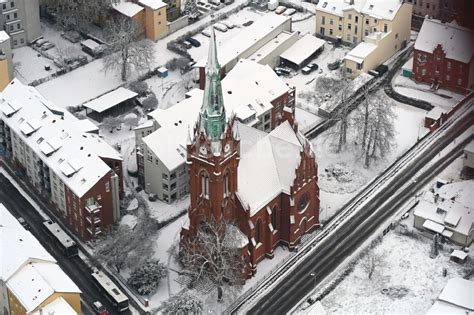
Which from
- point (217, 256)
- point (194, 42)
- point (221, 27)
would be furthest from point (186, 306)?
point (221, 27)

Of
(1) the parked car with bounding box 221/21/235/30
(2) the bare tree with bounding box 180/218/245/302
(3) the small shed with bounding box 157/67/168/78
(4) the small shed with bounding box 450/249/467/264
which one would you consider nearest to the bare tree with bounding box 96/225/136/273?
(2) the bare tree with bounding box 180/218/245/302

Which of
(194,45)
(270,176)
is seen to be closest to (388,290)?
(270,176)

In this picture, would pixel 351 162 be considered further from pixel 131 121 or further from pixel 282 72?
pixel 131 121

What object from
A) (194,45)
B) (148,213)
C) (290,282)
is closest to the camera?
(290,282)

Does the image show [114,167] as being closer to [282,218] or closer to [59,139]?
[59,139]

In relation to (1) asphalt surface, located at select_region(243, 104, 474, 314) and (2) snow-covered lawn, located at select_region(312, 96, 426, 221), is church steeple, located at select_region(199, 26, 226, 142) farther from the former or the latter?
(2) snow-covered lawn, located at select_region(312, 96, 426, 221)
